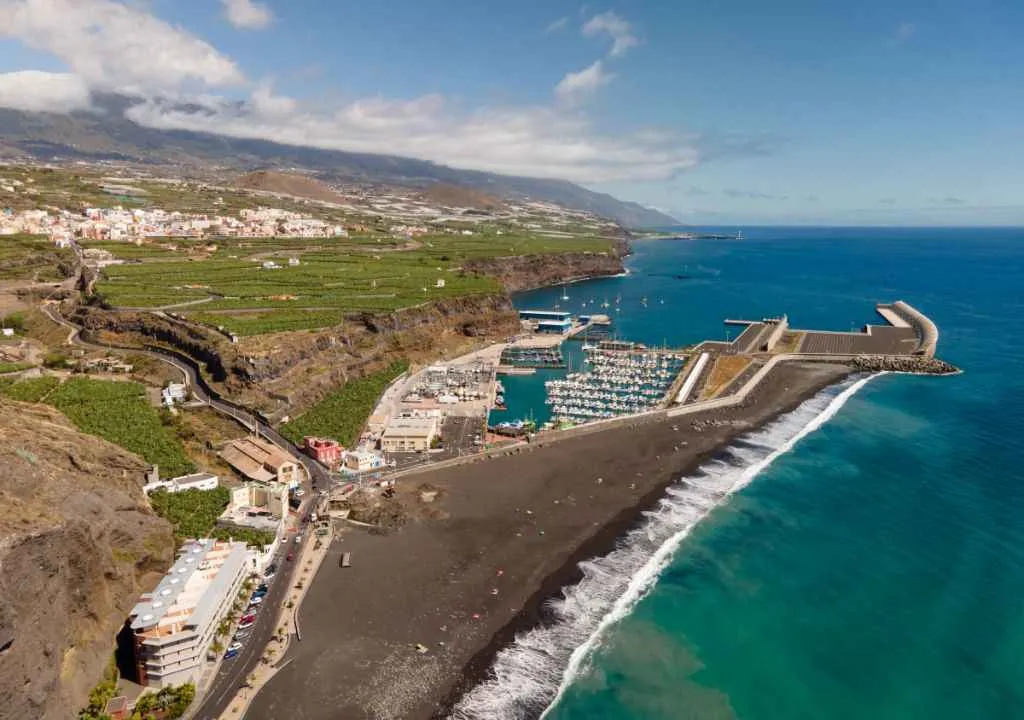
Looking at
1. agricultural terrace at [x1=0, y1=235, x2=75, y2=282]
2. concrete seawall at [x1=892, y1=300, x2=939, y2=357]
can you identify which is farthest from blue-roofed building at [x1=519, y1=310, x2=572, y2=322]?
agricultural terrace at [x1=0, y1=235, x2=75, y2=282]

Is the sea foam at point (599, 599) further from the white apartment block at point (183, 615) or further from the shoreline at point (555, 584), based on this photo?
the white apartment block at point (183, 615)

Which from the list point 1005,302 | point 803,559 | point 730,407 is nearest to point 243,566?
point 803,559

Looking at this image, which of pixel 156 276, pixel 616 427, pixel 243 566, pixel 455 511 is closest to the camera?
pixel 243 566

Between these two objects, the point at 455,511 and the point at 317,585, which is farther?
the point at 455,511

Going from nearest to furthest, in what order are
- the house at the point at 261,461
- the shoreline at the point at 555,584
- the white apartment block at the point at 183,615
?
the white apartment block at the point at 183,615 → the shoreline at the point at 555,584 → the house at the point at 261,461

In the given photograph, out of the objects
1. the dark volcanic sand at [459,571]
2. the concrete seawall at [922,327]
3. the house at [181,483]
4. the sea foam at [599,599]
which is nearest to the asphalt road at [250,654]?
the dark volcanic sand at [459,571]

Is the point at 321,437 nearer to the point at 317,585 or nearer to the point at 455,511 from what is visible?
the point at 455,511

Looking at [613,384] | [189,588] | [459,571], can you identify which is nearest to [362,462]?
[459,571]
